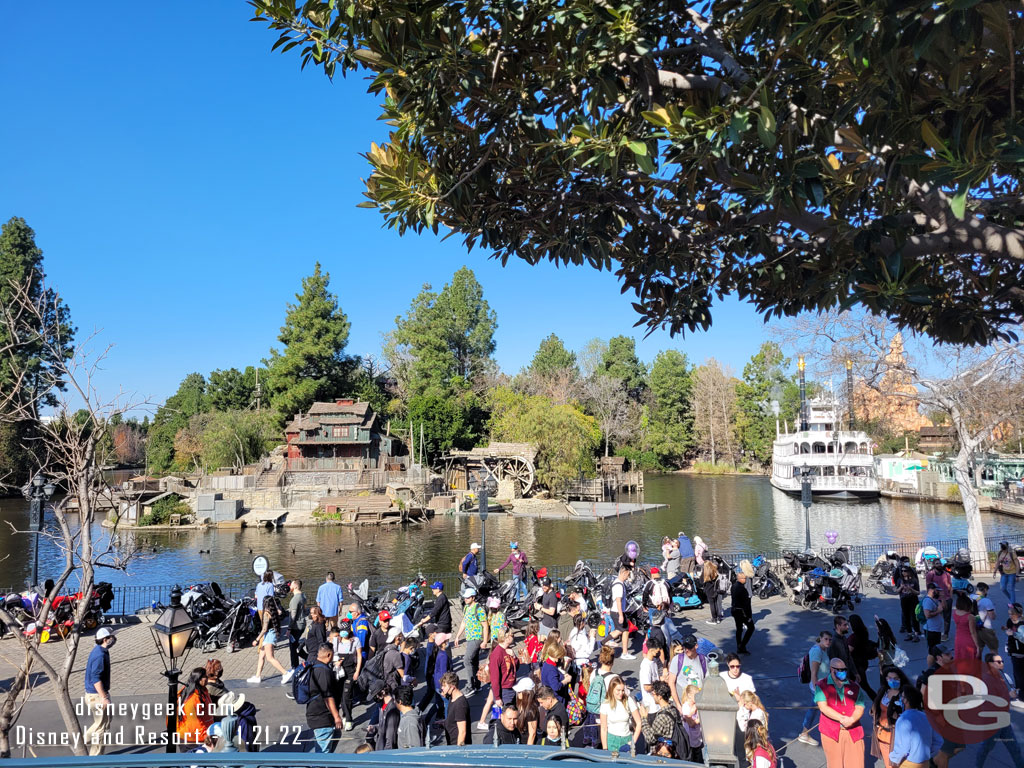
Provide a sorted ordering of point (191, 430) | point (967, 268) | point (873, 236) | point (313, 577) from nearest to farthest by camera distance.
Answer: point (873, 236), point (967, 268), point (313, 577), point (191, 430)

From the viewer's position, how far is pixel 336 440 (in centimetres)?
5466

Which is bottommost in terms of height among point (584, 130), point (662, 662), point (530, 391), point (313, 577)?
point (313, 577)

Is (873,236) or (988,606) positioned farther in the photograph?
(988,606)

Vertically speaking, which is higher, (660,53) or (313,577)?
(660,53)

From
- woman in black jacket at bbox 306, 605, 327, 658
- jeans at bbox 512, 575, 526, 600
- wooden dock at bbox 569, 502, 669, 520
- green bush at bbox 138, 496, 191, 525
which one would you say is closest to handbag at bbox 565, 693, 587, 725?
woman in black jacket at bbox 306, 605, 327, 658

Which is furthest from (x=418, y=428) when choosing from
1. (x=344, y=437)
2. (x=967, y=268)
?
(x=967, y=268)

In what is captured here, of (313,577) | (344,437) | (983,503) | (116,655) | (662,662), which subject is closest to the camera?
(662,662)

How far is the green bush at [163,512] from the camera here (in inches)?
1630

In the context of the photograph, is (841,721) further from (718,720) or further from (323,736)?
(323,736)

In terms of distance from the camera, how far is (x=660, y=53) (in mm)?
5223

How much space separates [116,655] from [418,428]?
150 ft

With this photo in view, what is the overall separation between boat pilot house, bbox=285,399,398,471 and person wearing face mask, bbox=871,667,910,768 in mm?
49040

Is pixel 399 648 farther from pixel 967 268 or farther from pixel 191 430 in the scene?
pixel 191 430

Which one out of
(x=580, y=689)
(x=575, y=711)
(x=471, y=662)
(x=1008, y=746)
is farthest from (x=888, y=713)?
(x=471, y=662)
